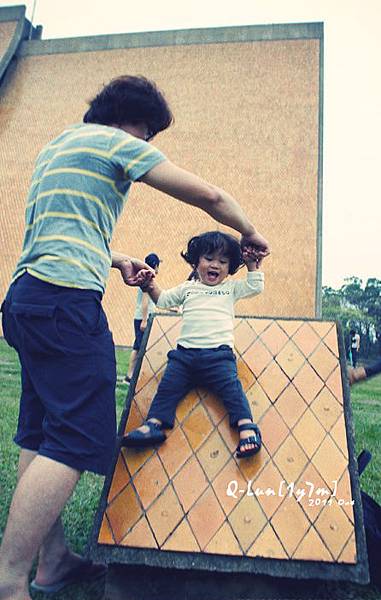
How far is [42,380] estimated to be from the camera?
137cm

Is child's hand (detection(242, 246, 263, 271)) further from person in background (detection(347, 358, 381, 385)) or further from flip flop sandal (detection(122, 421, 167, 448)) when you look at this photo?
flip flop sandal (detection(122, 421, 167, 448))

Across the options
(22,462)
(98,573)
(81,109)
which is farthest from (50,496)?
(81,109)

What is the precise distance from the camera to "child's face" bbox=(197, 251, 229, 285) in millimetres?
2605

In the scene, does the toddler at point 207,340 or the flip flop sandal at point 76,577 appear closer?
the flip flop sandal at point 76,577

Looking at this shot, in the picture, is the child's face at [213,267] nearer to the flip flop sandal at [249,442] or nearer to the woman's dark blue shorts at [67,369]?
the flip flop sandal at [249,442]

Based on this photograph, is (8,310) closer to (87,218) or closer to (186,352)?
(87,218)

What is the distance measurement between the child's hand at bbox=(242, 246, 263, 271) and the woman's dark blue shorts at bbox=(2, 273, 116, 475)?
83 centimetres

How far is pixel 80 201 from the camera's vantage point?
1.42 meters

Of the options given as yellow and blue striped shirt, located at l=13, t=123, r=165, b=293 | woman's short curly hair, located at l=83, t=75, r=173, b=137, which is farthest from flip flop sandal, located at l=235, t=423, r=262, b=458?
woman's short curly hair, located at l=83, t=75, r=173, b=137

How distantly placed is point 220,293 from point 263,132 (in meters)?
13.8

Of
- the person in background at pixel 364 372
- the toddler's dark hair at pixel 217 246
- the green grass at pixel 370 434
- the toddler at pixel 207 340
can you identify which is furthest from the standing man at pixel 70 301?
the green grass at pixel 370 434

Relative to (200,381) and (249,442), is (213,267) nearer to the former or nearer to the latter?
(200,381)

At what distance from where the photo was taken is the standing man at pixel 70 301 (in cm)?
129

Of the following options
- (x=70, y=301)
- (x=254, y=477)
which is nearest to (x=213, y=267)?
(x=254, y=477)
